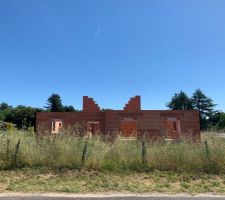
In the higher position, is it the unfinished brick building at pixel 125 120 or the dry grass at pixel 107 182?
the unfinished brick building at pixel 125 120

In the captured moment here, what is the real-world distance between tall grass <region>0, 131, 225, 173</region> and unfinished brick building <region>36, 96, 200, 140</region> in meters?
15.5

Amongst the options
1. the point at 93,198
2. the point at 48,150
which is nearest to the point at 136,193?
the point at 93,198

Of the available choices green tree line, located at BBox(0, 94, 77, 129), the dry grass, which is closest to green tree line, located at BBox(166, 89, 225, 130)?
green tree line, located at BBox(0, 94, 77, 129)

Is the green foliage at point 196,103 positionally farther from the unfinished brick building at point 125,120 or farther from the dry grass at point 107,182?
the dry grass at point 107,182

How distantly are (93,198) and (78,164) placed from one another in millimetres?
3453

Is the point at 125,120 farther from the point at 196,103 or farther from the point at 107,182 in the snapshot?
the point at 196,103

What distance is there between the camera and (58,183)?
9.52 m

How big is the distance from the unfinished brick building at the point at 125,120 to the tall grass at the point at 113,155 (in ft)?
50.8

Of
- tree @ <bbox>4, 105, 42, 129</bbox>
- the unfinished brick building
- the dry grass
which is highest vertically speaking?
tree @ <bbox>4, 105, 42, 129</bbox>

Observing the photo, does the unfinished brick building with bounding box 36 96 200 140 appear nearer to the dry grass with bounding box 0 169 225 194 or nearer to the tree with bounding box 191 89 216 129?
the dry grass with bounding box 0 169 225 194

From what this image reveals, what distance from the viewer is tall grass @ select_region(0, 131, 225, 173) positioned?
11.1 metres

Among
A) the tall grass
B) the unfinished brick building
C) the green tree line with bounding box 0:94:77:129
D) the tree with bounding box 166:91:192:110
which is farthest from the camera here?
the tree with bounding box 166:91:192:110

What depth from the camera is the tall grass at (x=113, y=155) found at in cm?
1115

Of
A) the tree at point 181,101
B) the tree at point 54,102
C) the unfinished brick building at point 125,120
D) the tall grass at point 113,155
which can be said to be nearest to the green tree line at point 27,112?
the tree at point 54,102
